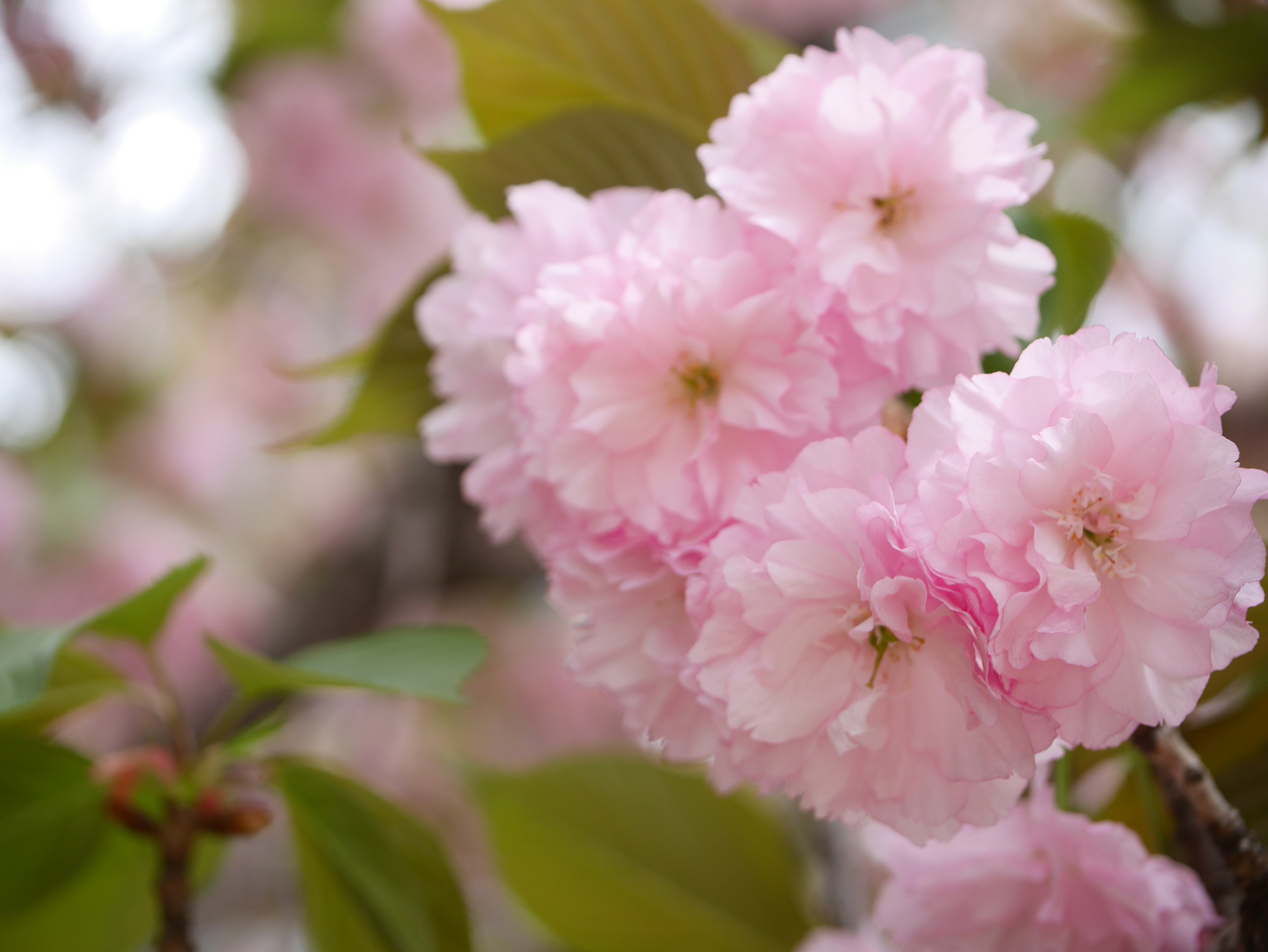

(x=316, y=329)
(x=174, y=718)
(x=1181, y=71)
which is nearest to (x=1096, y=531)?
(x=174, y=718)

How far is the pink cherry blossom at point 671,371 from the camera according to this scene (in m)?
0.32

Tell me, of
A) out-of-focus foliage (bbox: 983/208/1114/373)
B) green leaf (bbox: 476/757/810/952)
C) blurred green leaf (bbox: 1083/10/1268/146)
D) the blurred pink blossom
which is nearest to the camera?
out-of-focus foliage (bbox: 983/208/1114/373)

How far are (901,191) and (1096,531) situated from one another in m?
0.14

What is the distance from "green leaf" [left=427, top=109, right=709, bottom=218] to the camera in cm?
41

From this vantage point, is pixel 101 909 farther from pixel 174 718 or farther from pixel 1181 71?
pixel 1181 71

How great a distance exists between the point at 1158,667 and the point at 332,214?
154 cm

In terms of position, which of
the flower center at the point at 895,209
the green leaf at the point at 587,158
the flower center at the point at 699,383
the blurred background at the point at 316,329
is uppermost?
the flower center at the point at 895,209

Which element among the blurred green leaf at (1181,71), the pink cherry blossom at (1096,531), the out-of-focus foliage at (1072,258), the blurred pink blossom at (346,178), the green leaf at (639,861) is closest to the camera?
the pink cherry blossom at (1096,531)

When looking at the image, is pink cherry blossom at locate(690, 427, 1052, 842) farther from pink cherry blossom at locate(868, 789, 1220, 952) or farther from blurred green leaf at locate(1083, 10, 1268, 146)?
blurred green leaf at locate(1083, 10, 1268, 146)

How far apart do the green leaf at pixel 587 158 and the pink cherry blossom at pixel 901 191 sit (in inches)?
3.5

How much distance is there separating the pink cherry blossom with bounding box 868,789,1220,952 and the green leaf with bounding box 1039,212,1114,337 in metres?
0.23

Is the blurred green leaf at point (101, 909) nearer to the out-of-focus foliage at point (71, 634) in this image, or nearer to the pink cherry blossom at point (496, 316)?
the out-of-focus foliage at point (71, 634)

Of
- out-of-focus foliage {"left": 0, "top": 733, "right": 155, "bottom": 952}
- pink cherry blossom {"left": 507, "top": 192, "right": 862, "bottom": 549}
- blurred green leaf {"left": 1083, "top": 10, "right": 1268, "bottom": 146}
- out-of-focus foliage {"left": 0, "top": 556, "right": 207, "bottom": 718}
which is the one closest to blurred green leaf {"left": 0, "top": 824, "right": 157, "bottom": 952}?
out-of-focus foliage {"left": 0, "top": 733, "right": 155, "bottom": 952}

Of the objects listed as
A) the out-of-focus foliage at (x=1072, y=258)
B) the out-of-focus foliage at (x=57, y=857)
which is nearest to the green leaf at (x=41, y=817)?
the out-of-focus foliage at (x=57, y=857)
